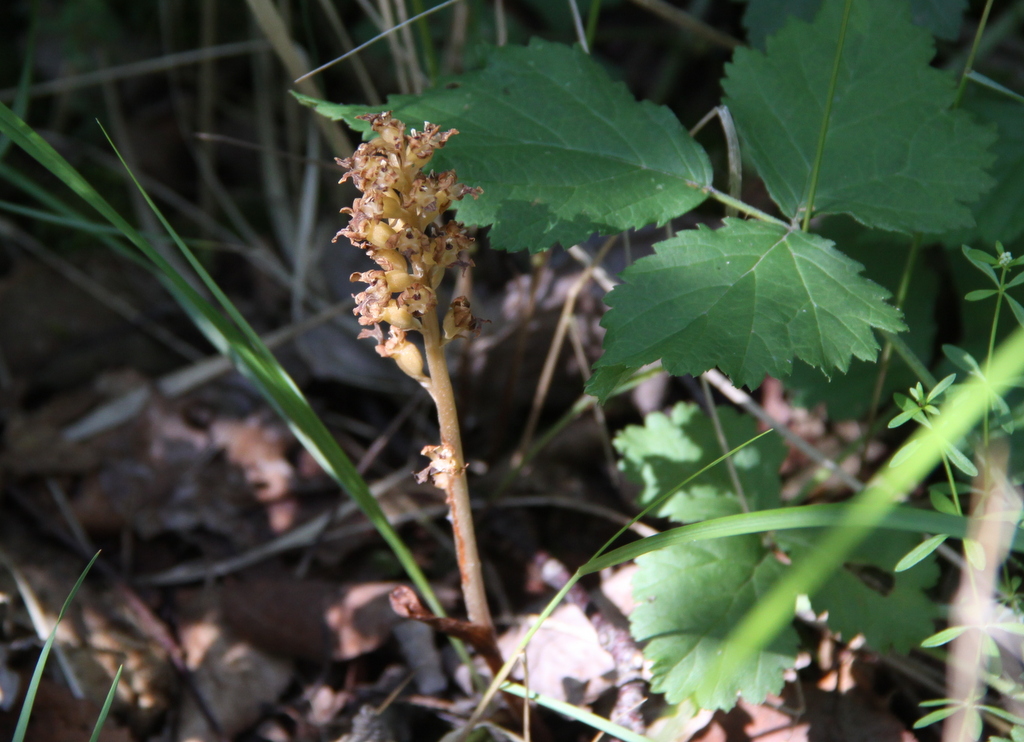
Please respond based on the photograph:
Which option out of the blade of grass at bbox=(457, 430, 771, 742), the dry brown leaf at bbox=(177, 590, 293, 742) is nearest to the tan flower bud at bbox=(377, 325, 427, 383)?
the blade of grass at bbox=(457, 430, 771, 742)

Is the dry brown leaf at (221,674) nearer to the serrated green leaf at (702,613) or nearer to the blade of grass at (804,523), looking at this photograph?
the serrated green leaf at (702,613)

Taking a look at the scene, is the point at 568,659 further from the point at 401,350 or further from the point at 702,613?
the point at 401,350

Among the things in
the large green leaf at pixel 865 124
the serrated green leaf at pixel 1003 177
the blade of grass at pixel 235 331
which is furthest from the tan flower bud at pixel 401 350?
the serrated green leaf at pixel 1003 177

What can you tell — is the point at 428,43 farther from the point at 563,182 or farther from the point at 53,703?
the point at 53,703

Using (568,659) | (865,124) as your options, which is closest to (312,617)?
(568,659)

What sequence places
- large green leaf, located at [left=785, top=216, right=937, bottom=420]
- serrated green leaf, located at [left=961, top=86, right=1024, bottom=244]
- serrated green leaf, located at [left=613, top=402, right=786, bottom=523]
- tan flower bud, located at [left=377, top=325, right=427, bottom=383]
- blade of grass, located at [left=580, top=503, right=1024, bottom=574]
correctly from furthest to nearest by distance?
large green leaf, located at [left=785, top=216, right=937, bottom=420]
serrated green leaf, located at [left=961, top=86, right=1024, bottom=244]
serrated green leaf, located at [left=613, top=402, right=786, bottom=523]
tan flower bud, located at [left=377, top=325, right=427, bottom=383]
blade of grass, located at [left=580, top=503, right=1024, bottom=574]

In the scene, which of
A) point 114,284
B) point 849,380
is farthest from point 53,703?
point 849,380

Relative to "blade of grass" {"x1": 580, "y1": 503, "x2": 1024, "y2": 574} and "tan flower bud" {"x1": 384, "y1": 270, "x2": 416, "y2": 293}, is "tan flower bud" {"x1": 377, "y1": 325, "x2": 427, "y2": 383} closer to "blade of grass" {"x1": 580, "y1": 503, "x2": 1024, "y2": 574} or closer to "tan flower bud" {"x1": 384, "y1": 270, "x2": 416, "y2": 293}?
"tan flower bud" {"x1": 384, "y1": 270, "x2": 416, "y2": 293}
